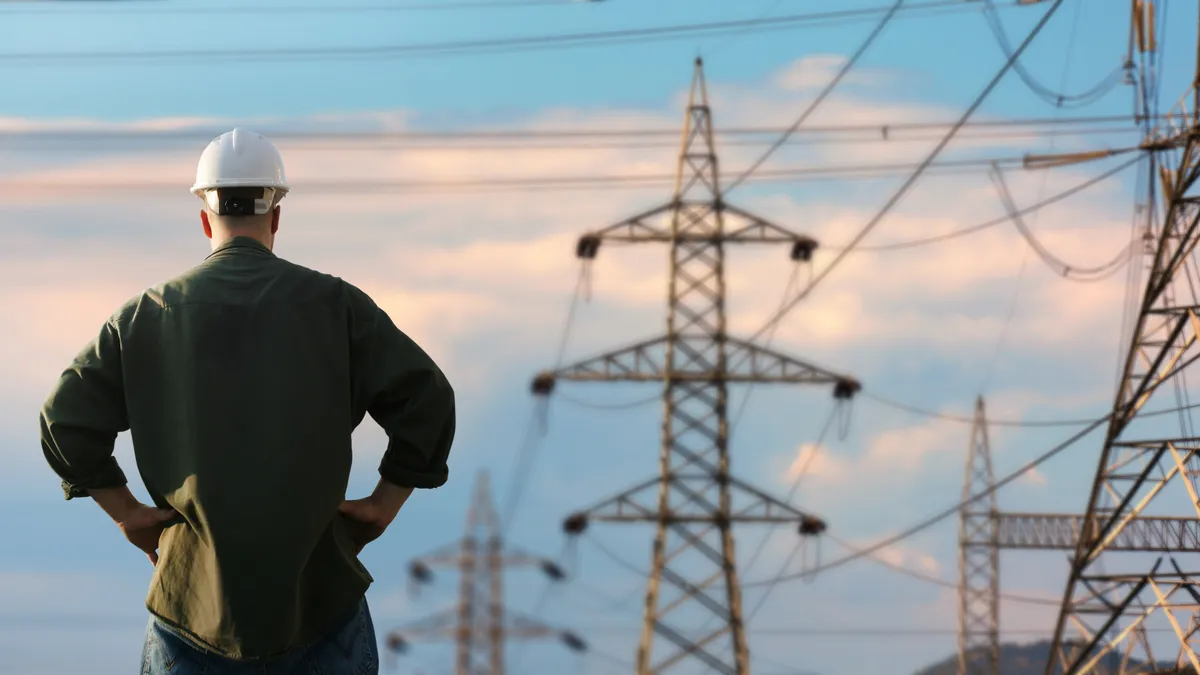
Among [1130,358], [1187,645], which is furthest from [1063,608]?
[1130,358]

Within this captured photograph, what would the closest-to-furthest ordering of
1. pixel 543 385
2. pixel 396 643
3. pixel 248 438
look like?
pixel 248 438, pixel 543 385, pixel 396 643

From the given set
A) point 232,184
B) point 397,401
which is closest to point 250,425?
point 397,401

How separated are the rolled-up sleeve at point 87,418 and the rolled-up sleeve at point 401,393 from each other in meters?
0.57

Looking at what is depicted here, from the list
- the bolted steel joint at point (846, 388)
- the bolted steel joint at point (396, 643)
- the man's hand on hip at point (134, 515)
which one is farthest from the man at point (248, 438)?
the bolted steel joint at point (396, 643)

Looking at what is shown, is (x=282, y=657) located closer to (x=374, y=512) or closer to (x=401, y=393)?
(x=374, y=512)

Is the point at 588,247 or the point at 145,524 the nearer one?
the point at 145,524

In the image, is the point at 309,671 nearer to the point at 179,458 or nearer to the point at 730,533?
the point at 179,458

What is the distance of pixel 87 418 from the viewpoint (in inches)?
176

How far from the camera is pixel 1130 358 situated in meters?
25.0

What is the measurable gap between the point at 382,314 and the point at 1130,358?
71.4 feet

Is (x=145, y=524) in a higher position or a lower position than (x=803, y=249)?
lower

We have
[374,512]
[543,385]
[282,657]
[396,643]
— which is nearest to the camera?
[282,657]

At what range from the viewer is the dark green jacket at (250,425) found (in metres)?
4.33

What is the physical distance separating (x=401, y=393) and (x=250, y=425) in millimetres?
386
